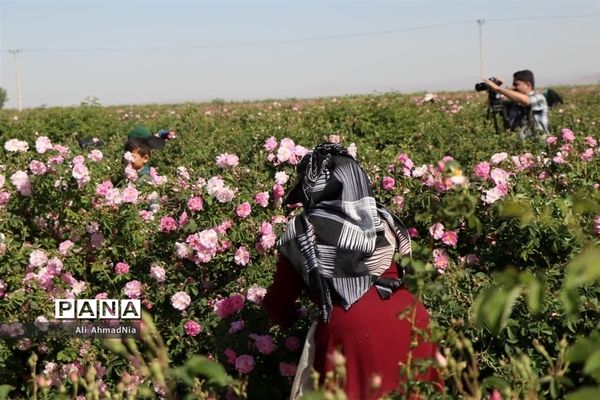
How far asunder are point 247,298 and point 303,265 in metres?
0.80

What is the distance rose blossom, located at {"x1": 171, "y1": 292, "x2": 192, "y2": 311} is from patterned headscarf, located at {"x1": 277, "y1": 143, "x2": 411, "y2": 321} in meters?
0.89

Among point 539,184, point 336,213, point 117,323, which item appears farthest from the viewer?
point 539,184

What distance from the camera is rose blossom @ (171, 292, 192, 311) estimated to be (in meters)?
3.15

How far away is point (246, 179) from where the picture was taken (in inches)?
145

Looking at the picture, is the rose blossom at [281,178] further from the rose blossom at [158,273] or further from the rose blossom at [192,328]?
the rose blossom at [192,328]

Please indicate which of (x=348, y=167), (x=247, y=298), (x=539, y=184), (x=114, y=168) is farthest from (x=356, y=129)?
(x=348, y=167)

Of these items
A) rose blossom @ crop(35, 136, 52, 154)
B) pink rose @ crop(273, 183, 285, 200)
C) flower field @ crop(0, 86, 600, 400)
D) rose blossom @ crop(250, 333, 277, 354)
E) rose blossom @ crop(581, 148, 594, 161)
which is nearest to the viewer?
flower field @ crop(0, 86, 600, 400)

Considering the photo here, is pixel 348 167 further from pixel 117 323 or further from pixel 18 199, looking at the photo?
pixel 18 199

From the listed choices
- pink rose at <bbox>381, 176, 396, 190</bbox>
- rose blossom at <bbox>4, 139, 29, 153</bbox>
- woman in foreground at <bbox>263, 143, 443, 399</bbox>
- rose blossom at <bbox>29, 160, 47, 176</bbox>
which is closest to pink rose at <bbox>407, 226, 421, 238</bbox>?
pink rose at <bbox>381, 176, 396, 190</bbox>

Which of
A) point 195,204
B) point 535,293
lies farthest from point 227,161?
point 535,293

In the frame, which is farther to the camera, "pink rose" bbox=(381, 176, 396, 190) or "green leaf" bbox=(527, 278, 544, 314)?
"pink rose" bbox=(381, 176, 396, 190)

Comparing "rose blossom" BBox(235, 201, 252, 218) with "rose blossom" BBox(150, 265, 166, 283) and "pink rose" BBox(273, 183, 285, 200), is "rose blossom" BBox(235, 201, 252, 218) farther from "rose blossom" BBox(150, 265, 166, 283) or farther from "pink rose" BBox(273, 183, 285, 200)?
"rose blossom" BBox(150, 265, 166, 283)

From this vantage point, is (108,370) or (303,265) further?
(108,370)

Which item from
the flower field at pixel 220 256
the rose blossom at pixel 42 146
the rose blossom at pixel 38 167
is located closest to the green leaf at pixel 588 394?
the flower field at pixel 220 256
